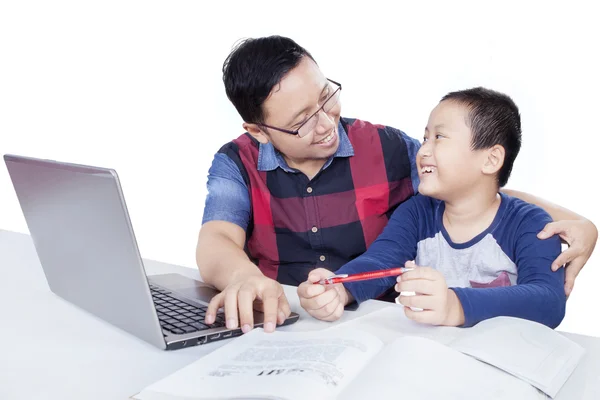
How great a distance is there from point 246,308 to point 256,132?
67cm

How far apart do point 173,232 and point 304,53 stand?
76.0 inches

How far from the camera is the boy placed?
1258 millimetres

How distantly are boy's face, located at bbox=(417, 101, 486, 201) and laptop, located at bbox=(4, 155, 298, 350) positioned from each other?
488mm

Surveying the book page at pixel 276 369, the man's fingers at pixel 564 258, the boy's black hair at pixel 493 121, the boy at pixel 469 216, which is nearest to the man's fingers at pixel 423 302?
the book page at pixel 276 369

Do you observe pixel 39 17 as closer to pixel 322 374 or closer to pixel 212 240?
pixel 212 240

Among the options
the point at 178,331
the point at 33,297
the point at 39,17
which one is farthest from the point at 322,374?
the point at 39,17

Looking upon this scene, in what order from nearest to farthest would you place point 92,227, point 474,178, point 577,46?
1. point 92,227
2. point 474,178
3. point 577,46

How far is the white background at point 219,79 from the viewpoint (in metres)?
2.42

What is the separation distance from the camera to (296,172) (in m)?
A: 1.59

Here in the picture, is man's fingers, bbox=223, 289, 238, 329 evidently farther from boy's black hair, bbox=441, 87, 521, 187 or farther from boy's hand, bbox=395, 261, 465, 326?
boy's black hair, bbox=441, 87, 521, 187

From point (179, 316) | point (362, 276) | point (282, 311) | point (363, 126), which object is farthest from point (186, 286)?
point (363, 126)

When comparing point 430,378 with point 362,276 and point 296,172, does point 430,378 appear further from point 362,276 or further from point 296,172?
point 296,172

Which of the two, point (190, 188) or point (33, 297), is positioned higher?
point (33, 297)

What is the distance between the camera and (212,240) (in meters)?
1.41
